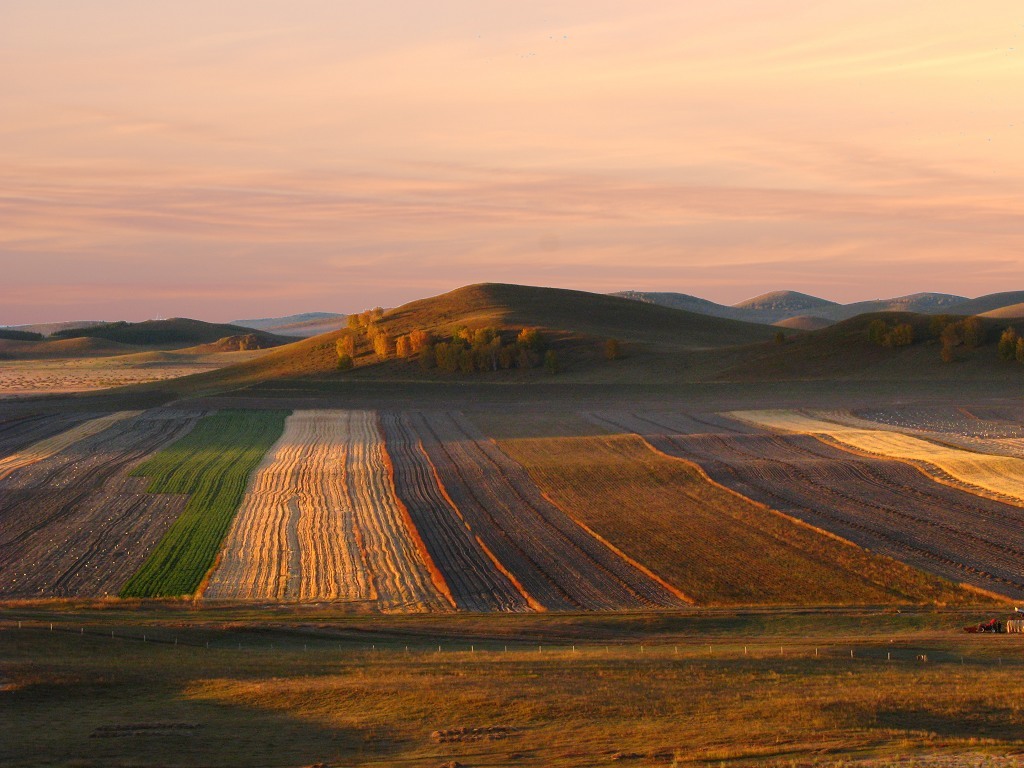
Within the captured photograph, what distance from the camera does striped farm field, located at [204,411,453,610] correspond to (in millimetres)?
27359

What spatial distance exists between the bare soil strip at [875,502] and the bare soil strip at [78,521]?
1953 centimetres

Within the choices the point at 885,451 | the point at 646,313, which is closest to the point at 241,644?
the point at 885,451

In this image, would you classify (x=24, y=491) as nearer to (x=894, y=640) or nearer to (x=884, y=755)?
(x=894, y=640)

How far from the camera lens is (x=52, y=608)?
24812mm

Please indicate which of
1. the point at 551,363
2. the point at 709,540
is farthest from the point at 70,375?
the point at 709,540

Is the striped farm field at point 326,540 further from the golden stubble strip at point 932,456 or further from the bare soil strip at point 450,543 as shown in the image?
the golden stubble strip at point 932,456

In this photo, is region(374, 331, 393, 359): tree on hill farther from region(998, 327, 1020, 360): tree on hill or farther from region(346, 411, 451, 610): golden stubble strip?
region(998, 327, 1020, 360): tree on hill

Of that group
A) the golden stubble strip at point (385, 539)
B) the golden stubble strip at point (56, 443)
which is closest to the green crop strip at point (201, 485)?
the golden stubble strip at point (385, 539)

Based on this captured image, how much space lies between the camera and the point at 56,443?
2302 inches

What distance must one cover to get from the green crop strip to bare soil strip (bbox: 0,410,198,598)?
0.59 metres

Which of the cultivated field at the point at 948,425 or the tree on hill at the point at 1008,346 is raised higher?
the tree on hill at the point at 1008,346

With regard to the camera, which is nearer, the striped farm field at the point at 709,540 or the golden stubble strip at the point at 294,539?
the striped farm field at the point at 709,540

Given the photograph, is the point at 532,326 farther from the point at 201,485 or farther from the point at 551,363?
the point at 201,485

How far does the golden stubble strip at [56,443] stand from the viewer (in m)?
50.5
